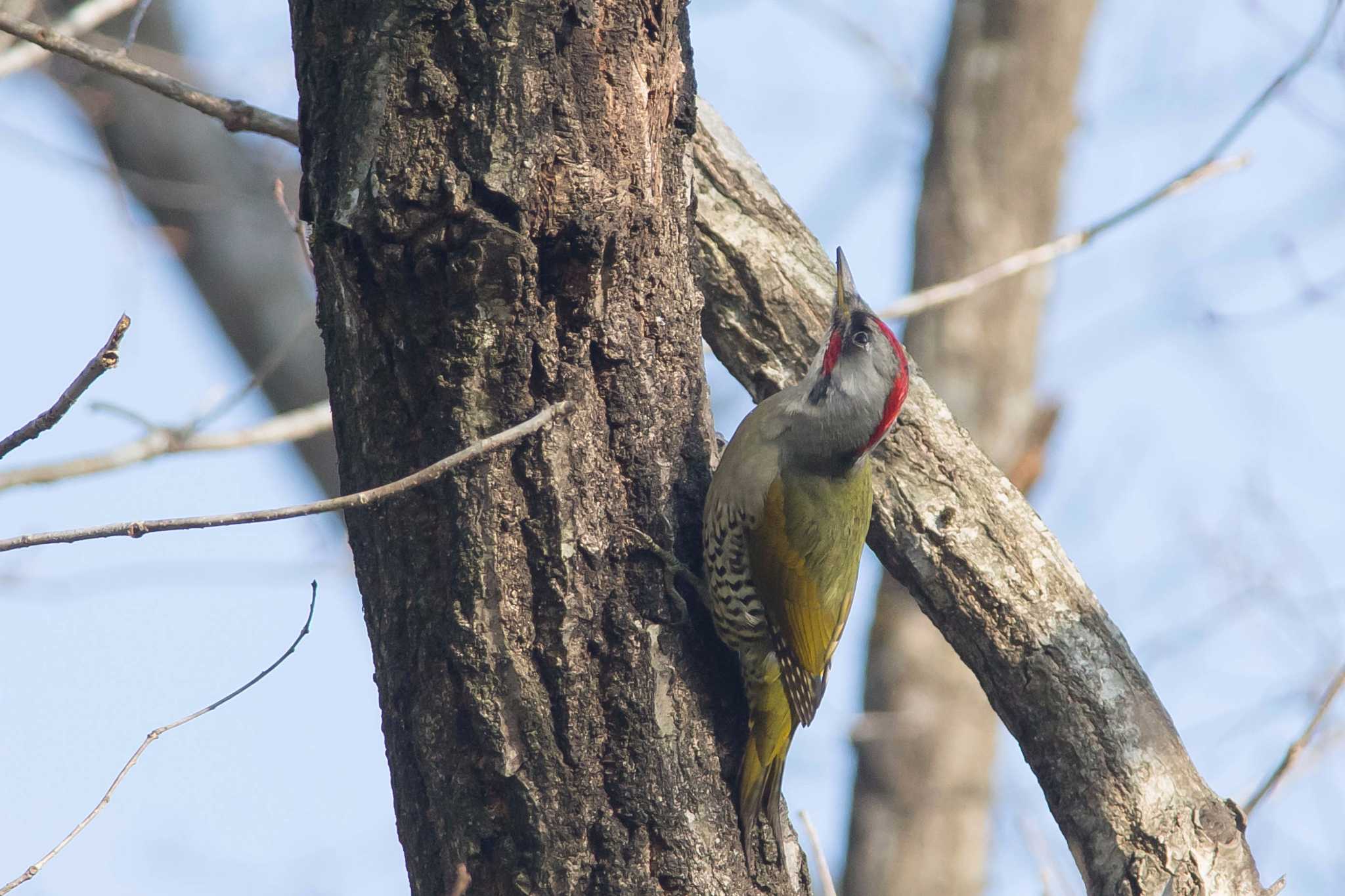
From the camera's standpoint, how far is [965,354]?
8.03m

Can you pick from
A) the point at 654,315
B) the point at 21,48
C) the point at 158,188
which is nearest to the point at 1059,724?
the point at 654,315

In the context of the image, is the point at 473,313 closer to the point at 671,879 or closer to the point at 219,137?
the point at 671,879

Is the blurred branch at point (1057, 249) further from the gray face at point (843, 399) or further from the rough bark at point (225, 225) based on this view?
the rough bark at point (225, 225)

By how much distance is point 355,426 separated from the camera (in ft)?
8.45

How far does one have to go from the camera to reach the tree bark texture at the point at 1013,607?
331cm

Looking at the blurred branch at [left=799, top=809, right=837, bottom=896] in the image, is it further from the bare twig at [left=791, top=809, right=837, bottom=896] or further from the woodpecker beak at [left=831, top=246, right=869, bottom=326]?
the woodpecker beak at [left=831, top=246, right=869, bottom=326]

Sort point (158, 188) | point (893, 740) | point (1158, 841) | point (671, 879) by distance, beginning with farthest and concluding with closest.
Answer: point (893, 740)
point (158, 188)
point (1158, 841)
point (671, 879)

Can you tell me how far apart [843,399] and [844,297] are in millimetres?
319

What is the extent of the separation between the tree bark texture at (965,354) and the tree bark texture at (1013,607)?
3923 millimetres

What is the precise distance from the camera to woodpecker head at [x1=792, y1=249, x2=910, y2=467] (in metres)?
4.00

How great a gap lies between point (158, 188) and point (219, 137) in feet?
1.91

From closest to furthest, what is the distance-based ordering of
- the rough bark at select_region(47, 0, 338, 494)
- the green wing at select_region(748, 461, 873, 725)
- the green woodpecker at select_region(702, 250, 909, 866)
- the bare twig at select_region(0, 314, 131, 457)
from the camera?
the bare twig at select_region(0, 314, 131, 457) < the green woodpecker at select_region(702, 250, 909, 866) < the green wing at select_region(748, 461, 873, 725) < the rough bark at select_region(47, 0, 338, 494)

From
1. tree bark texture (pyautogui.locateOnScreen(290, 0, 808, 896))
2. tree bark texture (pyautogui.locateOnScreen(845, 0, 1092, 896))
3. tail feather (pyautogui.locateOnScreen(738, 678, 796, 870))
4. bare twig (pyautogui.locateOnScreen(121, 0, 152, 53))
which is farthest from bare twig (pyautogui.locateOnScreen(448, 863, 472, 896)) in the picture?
tree bark texture (pyautogui.locateOnScreen(845, 0, 1092, 896))

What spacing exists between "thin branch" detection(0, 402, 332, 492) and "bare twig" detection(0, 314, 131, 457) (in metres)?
2.05
